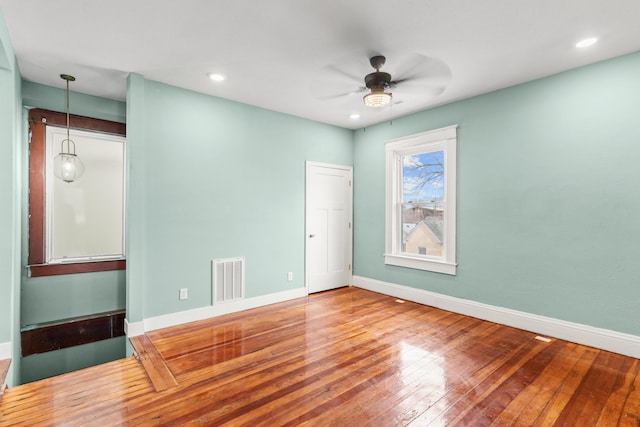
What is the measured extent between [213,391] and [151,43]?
2.94 m

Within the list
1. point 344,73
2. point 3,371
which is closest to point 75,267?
point 3,371

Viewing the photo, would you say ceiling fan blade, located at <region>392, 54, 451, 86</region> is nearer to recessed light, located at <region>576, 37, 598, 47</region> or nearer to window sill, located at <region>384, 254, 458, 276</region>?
recessed light, located at <region>576, 37, 598, 47</region>

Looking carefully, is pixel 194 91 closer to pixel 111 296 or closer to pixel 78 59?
pixel 78 59

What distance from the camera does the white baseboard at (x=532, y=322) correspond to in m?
2.84

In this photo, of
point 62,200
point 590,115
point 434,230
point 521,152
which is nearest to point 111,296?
point 62,200

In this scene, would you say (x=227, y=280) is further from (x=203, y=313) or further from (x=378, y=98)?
(x=378, y=98)

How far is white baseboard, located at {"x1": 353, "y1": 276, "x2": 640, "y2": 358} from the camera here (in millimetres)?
2838

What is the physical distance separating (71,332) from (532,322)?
523 cm

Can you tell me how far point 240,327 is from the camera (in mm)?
3506

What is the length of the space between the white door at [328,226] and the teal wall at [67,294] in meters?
2.66

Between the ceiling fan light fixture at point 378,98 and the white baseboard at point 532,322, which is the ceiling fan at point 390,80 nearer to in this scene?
the ceiling fan light fixture at point 378,98

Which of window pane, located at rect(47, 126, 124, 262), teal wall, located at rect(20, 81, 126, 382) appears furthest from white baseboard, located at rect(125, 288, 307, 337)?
window pane, located at rect(47, 126, 124, 262)

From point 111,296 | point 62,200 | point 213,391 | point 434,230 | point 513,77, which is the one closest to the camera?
point 213,391

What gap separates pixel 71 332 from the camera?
3486 millimetres
